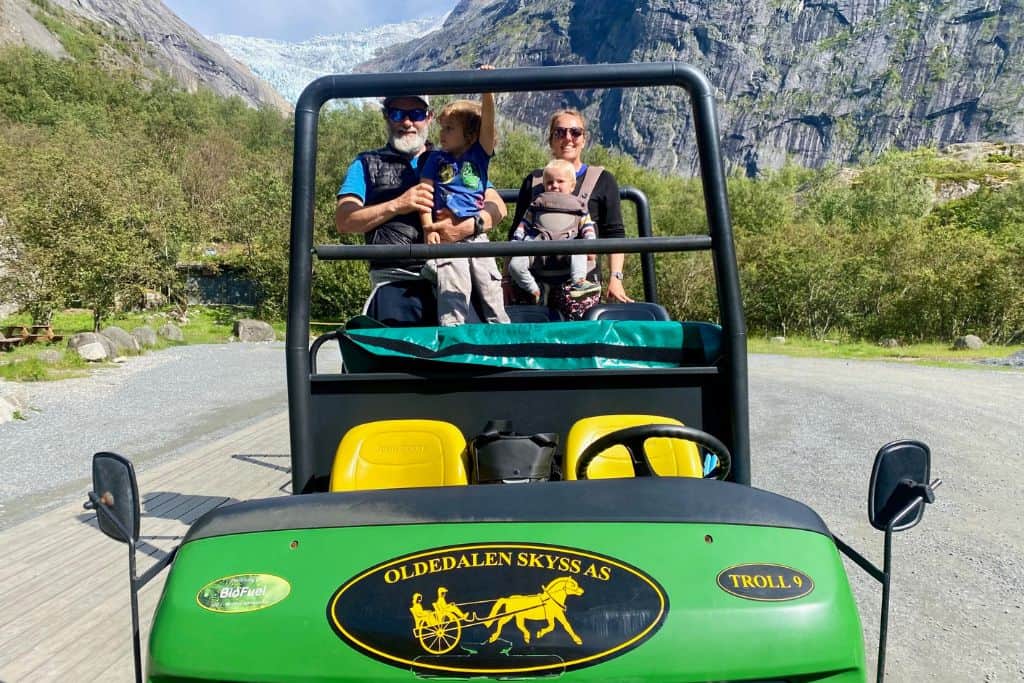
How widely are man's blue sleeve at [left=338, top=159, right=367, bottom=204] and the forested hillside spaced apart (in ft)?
71.6

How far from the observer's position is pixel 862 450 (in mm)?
8617

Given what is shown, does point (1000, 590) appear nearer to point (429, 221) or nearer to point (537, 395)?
point (537, 395)

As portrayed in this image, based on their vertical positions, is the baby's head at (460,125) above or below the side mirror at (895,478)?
above

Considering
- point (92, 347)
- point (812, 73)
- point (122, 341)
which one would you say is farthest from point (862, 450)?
point (812, 73)

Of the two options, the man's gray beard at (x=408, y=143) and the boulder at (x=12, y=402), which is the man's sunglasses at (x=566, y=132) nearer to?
the man's gray beard at (x=408, y=143)

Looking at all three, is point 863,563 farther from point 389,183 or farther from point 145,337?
point 145,337

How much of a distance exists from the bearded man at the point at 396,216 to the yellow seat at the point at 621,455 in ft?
3.70

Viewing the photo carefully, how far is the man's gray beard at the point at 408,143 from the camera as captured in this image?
3.54m

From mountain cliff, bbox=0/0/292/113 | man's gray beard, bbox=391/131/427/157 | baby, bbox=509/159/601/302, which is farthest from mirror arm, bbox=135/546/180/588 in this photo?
mountain cliff, bbox=0/0/292/113

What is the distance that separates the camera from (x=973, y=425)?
9945 millimetres

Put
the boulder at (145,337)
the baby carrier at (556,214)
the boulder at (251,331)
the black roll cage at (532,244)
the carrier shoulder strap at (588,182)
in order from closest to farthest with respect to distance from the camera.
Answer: the black roll cage at (532,244) → the baby carrier at (556,214) → the carrier shoulder strap at (588,182) → the boulder at (145,337) → the boulder at (251,331)

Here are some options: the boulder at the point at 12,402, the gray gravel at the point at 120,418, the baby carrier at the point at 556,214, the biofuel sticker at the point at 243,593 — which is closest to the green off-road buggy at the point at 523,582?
the biofuel sticker at the point at 243,593

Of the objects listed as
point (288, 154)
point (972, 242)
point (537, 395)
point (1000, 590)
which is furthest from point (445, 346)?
point (288, 154)

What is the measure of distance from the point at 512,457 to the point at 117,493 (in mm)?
1100
